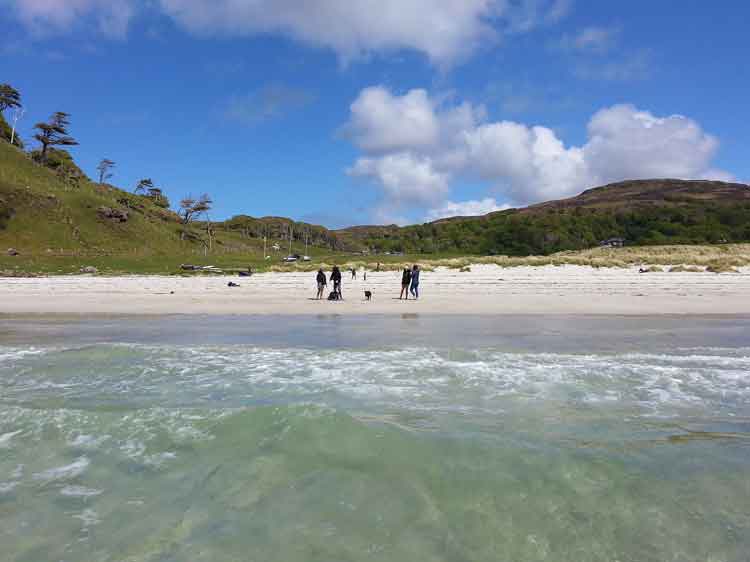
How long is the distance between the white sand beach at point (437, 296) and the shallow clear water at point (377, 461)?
12074mm

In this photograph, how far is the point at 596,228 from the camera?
110 m

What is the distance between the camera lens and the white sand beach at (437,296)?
21547mm

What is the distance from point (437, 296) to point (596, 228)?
94313mm

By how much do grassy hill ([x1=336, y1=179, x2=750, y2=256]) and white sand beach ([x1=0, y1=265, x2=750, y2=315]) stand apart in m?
60.1

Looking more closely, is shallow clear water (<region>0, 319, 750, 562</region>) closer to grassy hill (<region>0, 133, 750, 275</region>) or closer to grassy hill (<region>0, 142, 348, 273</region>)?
grassy hill (<region>0, 133, 750, 275</region>)

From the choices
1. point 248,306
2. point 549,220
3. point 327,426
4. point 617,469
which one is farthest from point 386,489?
point 549,220

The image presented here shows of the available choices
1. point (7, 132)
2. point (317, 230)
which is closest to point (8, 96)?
point (7, 132)

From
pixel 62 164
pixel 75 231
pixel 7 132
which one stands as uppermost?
pixel 7 132

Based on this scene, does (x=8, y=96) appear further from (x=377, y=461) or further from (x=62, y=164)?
(x=377, y=461)

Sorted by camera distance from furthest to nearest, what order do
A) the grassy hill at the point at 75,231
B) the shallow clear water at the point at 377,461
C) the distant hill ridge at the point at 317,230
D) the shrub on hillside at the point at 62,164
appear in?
the shrub on hillside at the point at 62,164
the distant hill ridge at the point at 317,230
the grassy hill at the point at 75,231
the shallow clear water at the point at 377,461

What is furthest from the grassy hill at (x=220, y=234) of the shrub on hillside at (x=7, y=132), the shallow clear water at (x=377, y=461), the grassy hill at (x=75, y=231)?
the shallow clear water at (x=377, y=461)

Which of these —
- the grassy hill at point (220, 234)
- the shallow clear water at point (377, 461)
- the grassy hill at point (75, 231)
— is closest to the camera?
the shallow clear water at point (377, 461)

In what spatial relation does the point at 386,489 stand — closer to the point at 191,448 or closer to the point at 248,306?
the point at 191,448

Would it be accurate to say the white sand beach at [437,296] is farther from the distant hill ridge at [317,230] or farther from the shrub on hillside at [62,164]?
the shrub on hillside at [62,164]
